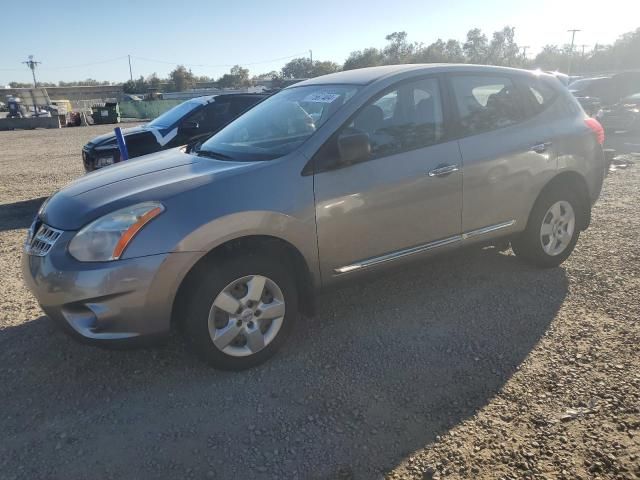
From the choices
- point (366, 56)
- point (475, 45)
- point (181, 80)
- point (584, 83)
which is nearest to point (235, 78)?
point (181, 80)

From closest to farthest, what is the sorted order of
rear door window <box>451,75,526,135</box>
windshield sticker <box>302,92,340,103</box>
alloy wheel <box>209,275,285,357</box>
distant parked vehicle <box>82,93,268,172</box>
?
alloy wheel <box>209,275,285,357</box>
windshield sticker <box>302,92,340,103</box>
rear door window <box>451,75,526,135</box>
distant parked vehicle <box>82,93,268,172</box>

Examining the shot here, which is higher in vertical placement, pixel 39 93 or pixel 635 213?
pixel 39 93

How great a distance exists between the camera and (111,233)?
2863mm

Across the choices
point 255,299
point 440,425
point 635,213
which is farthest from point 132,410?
point 635,213

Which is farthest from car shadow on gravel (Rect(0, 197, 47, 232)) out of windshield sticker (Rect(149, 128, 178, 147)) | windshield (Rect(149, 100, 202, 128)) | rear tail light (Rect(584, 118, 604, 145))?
rear tail light (Rect(584, 118, 604, 145))

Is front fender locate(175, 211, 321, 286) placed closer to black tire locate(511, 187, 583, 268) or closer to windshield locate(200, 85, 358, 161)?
windshield locate(200, 85, 358, 161)

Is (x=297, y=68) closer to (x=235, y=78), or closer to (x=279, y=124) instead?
(x=235, y=78)

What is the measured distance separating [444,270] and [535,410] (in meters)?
2.12

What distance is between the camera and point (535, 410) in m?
2.80

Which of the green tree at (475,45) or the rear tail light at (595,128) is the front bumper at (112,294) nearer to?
the rear tail light at (595,128)

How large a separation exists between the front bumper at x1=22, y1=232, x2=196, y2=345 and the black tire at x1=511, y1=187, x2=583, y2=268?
3.09 meters

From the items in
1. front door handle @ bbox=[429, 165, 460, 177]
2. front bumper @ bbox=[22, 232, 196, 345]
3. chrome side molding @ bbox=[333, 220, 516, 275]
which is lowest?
chrome side molding @ bbox=[333, 220, 516, 275]

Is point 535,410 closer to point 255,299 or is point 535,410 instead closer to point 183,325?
point 255,299

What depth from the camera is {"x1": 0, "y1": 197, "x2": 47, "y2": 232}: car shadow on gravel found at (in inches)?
274
